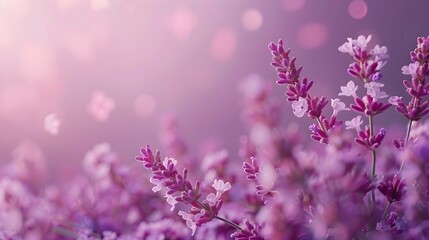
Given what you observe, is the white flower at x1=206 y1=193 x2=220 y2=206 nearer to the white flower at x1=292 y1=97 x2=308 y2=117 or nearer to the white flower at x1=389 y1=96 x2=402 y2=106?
the white flower at x1=292 y1=97 x2=308 y2=117

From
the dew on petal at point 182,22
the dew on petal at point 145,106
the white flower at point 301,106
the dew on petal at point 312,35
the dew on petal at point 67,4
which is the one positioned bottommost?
the white flower at point 301,106

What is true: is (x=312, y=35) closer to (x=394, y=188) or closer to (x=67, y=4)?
(x=67, y=4)

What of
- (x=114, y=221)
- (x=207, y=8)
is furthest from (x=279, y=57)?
(x=207, y=8)

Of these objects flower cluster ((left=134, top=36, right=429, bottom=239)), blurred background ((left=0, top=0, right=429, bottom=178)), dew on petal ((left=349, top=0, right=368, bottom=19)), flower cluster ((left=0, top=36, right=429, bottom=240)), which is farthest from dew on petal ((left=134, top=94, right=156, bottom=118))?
flower cluster ((left=134, top=36, right=429, bottom=239))

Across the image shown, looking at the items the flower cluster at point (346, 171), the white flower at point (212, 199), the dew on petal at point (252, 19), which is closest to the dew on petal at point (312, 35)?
the dew on petal at point (252, 19)

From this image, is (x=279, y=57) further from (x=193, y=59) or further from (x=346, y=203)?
(x=193, y=59)

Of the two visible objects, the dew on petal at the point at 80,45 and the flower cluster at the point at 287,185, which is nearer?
the flower cluster at the point at 287,185

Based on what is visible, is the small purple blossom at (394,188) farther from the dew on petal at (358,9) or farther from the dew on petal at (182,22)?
the dew on petal at (182,22)
